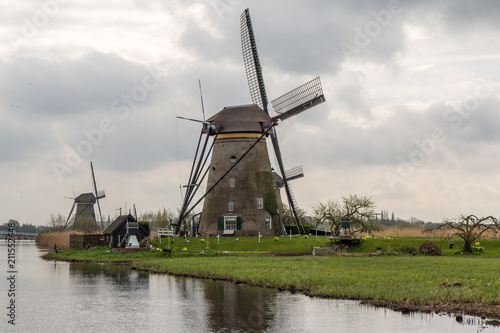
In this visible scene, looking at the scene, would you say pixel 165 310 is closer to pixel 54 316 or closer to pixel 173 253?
pixel 54 316

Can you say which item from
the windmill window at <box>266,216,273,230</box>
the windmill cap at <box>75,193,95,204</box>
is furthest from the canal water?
the windmill cap at <box>75,193,95,204</box>

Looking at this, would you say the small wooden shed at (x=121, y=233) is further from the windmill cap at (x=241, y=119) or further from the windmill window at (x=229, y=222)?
the windmill cap at (x=241, y=119)

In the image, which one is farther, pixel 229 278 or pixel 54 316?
pixel 229 278

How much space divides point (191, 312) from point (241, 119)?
114ft

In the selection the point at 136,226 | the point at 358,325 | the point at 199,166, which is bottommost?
the point at 358,325

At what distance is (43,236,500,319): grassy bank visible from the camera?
23500 millimetres

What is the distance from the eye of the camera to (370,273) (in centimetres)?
3108

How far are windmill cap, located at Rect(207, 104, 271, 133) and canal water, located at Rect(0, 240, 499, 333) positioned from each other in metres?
25.1

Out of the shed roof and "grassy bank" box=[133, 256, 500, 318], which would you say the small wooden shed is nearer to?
the shed roof

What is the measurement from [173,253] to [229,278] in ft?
57.4

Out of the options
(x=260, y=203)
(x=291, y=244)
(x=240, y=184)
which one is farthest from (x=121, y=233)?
(x=291, y=244)

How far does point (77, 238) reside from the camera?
2598 inches

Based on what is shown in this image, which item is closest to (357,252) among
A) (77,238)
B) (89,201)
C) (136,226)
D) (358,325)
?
(136,226)

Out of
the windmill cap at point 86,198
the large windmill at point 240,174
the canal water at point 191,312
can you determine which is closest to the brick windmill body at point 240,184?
the large windmill at point 240,174
